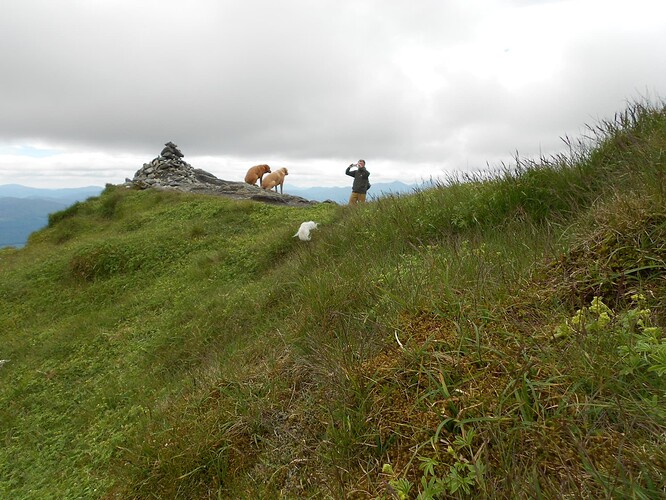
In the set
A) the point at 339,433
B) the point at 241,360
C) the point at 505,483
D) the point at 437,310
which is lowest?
the point at 241,360

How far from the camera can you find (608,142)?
5035mm

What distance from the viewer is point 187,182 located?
22875mm

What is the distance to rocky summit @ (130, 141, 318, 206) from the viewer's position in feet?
60.1

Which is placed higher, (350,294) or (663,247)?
(663,247)

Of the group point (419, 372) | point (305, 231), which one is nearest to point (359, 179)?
point (305, 231)

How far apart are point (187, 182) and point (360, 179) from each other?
42.2ft

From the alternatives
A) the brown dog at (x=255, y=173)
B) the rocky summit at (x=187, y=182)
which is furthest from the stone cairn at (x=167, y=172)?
the brown dog at (x=255, y=173)

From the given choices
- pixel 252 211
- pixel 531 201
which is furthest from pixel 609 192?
pixel 252 211

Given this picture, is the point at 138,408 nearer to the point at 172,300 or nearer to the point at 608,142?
the point at 172,300

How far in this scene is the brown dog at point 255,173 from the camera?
23266 millimetres

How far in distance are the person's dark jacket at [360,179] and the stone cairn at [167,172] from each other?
37.2 ft

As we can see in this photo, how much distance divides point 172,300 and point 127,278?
9.35ft

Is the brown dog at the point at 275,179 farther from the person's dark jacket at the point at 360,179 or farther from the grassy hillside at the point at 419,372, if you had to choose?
the grassy hillside at the point at 419,372

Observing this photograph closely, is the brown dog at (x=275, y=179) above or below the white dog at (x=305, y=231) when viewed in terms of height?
above
